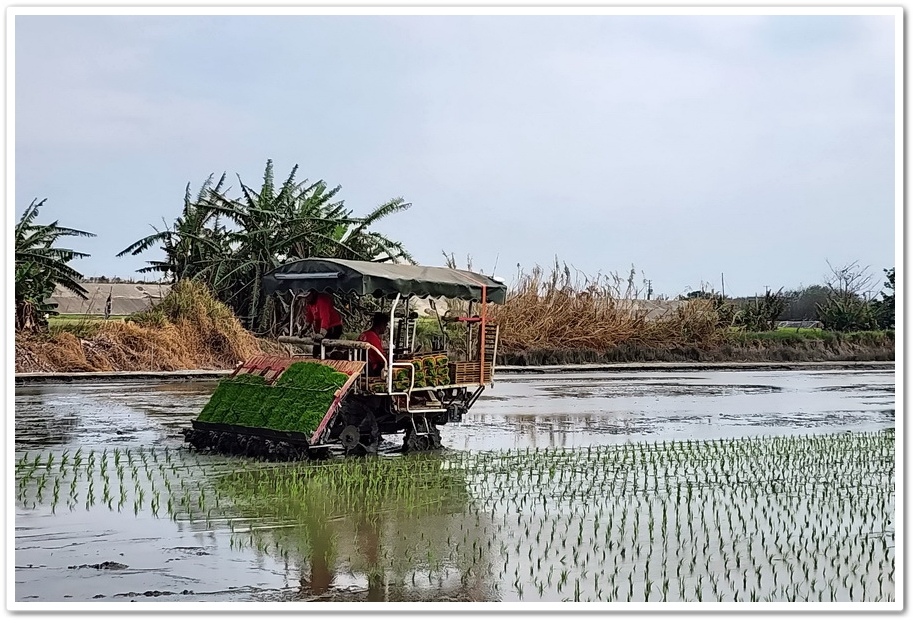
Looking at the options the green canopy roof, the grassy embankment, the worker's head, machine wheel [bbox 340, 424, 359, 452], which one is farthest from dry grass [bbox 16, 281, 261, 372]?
the worker's head

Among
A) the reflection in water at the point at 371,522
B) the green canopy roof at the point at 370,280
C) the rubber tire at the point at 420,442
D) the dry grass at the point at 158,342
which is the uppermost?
the green canopy roof at the point at 370,280

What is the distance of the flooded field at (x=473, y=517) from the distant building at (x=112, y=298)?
28.9ft

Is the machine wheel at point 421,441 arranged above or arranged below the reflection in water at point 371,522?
above

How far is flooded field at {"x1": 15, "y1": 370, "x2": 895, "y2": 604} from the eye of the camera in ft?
22.4

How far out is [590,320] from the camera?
29.9 m

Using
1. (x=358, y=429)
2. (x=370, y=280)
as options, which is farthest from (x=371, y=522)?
(x=358, y=429)

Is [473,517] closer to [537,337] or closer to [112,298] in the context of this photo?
[112,298]

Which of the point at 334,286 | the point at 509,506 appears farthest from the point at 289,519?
the point at 334,286

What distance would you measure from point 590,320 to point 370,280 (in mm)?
19773

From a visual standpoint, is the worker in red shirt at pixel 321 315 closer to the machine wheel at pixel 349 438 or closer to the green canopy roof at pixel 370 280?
the green canopy roof at pixel 370 280

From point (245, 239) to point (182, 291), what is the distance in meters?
2.69

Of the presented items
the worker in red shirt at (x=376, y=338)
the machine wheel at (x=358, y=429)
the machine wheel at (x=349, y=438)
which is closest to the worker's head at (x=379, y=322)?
the worker in red shirt at (x=376, y=338)

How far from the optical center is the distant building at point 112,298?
23172 mm

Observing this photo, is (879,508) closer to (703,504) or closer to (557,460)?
(703,504)
